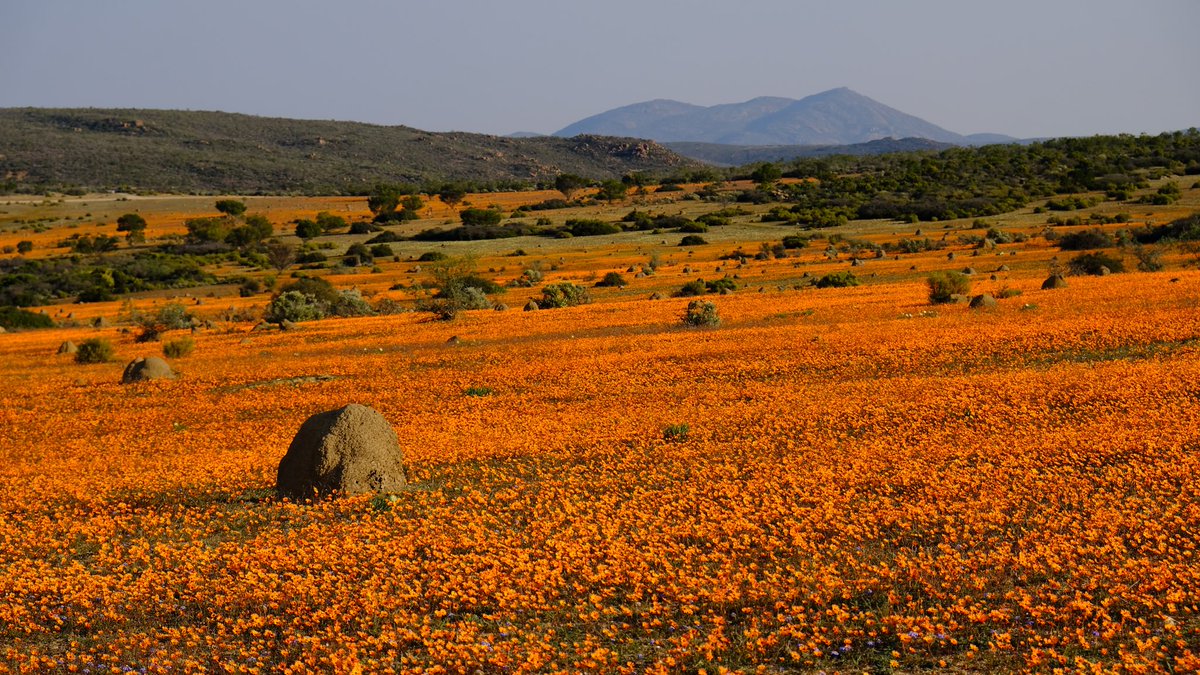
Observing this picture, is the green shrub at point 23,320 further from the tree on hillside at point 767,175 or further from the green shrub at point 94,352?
the tree on hillside at point 767,175

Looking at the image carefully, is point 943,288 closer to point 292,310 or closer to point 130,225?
point 292,310

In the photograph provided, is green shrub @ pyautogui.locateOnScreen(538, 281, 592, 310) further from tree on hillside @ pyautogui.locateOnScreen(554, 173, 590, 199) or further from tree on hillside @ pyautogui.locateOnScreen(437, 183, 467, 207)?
tree on hillside @ pyautogui.locateOnScreen(554, 173, 590, 199)

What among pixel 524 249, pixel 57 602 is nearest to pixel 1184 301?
pixel 57 602

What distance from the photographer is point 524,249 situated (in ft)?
268

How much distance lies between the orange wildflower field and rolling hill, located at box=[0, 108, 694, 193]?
124206mm

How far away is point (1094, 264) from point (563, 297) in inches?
947

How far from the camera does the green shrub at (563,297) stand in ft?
150

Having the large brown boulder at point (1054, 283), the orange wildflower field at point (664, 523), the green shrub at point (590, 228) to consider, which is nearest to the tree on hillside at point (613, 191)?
the green shrub at point (590, 228)

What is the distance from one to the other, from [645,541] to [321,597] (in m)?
3.54

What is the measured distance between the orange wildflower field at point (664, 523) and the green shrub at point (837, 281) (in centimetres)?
2233

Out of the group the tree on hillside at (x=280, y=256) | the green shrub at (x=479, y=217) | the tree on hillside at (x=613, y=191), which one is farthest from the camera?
the tree on hillside at (x=613, y=191)

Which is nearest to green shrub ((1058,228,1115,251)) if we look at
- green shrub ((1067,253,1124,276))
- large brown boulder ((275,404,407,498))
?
green shrub ((1067,253,1124,276))

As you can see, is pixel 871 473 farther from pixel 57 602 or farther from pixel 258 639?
pixel 57 602

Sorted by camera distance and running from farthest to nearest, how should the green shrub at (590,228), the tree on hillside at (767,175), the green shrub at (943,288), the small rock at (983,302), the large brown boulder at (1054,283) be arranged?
1. the tree on hillside at (767,175)
2. the green shrub at (590,228)
3. the large brown boulder at (1054,283)
4. the green shrub at (943,288)
5. the small rock at (983,302)
